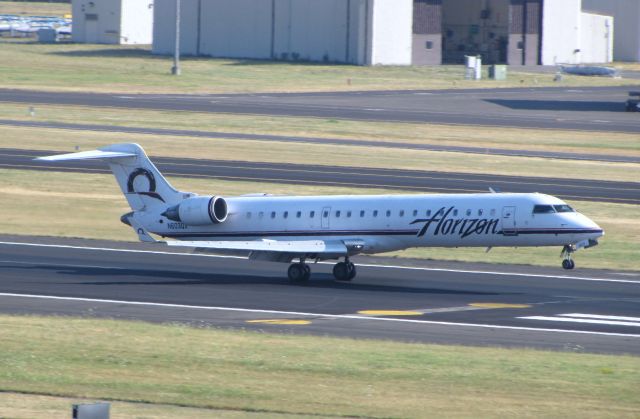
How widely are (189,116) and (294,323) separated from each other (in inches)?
2311

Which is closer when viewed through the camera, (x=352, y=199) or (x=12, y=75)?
(x=352, y=199)

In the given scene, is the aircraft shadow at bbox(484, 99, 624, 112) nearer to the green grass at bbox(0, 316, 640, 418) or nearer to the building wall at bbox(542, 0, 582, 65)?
the building wall at bbox(542, 0, 582, 65)

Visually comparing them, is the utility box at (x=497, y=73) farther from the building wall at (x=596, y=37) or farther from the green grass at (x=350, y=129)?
the green grass at (x=350, y=129)

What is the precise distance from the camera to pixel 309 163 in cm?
6850

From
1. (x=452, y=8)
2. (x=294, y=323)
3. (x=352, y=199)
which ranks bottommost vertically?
(x=294, y=323)

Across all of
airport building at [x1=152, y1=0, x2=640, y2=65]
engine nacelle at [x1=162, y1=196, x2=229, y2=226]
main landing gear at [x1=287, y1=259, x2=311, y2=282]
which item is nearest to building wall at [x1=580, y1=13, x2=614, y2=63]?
airport building at [x1=152, y1=0, x2=640, y2=65]

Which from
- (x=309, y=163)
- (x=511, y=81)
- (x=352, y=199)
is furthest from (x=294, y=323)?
(x=511, y=81)

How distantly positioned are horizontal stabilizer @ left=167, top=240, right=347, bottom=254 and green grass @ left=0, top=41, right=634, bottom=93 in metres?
69.2

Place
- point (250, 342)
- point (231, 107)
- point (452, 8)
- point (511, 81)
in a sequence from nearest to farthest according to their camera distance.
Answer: point (250, 342) < point (231, 107) < point (511, 81) < point (452, 8)

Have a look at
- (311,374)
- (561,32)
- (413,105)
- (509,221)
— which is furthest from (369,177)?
(561,32)

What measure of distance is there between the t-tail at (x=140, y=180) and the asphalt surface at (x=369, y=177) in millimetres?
16092

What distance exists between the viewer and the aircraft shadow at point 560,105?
99.6 meters

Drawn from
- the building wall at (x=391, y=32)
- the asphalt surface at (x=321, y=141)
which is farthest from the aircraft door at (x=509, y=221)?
the building wall at (x=391, y=32)

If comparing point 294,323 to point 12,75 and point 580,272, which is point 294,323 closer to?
point 580,272
